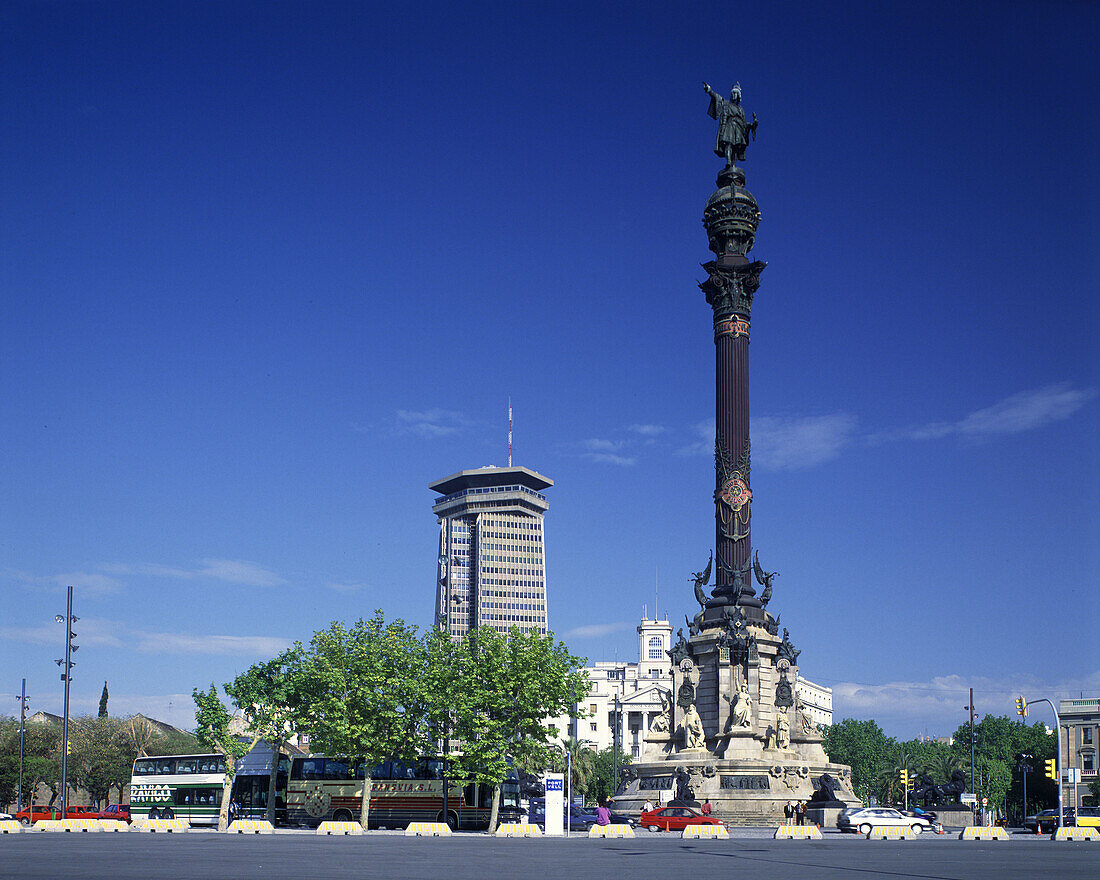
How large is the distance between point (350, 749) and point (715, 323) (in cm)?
3184

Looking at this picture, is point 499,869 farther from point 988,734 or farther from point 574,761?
point 988,734

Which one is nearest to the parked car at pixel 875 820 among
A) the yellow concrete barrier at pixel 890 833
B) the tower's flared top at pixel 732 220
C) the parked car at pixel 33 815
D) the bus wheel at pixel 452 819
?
the yellow concrete barrier at pixel 890 833

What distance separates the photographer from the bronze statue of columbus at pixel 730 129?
69.8 metres

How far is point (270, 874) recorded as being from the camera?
20531 millimetres

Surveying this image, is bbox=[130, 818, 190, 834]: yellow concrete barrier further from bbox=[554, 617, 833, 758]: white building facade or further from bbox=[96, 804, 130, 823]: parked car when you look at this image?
bbox=[554, 617, 833, 758]: white building facade

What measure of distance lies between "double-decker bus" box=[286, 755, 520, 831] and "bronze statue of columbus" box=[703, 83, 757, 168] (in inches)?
1561

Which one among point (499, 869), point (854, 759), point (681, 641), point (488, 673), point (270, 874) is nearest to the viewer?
point (270, 874)

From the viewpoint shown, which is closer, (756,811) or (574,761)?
(756,811)

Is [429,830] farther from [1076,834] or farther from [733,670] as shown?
[1076,834]

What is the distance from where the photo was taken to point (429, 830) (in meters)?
46.5

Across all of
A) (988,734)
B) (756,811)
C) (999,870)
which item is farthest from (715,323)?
(988,734)

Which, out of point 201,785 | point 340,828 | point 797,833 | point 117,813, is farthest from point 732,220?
point 117,813

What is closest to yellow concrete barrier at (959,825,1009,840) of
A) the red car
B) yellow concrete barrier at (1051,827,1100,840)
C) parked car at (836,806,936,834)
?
parked car at (836,806,936,834)

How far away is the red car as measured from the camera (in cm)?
4807
